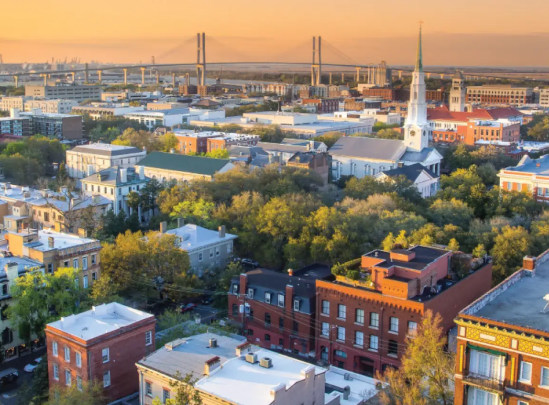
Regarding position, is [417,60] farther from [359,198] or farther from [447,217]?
[447,217]

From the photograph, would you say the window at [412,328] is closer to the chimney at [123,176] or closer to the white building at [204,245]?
the white building at [204,245]

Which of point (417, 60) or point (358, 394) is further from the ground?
point (417, 60)

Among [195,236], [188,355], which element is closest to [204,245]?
[195,236]

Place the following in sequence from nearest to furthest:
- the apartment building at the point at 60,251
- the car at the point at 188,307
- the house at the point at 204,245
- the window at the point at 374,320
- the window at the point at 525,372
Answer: the window at the point at 525,372
the window at the point at 374,320
the apartment building at the point at 60,251
the car at the point at 188,307
the house at the point at 204,245

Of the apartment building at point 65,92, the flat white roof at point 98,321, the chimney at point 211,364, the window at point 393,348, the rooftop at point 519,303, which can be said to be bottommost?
the window at point 393,348

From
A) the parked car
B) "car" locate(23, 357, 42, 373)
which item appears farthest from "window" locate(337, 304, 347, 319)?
the parked car

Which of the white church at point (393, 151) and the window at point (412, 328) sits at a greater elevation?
the white church at point (393, 151)

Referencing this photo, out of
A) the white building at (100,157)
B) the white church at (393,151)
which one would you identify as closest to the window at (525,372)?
the white church at (393,151)

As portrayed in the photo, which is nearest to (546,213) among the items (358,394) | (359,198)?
(359,198)
